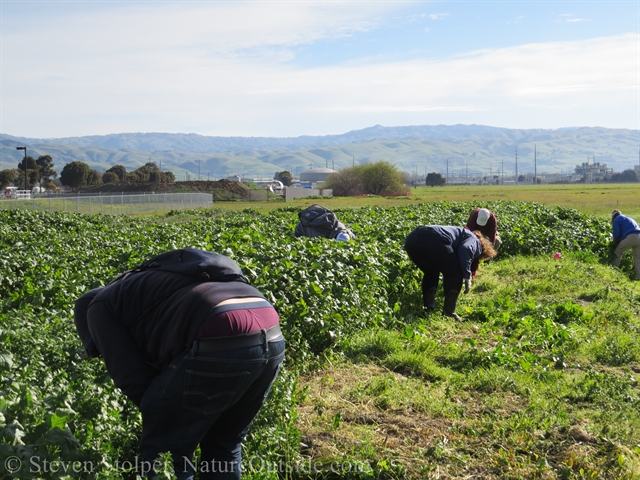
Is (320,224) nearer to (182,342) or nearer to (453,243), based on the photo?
(453,243)

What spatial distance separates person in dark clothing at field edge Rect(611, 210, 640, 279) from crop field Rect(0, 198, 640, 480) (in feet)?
10.4

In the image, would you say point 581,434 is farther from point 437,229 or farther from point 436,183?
point 436,183

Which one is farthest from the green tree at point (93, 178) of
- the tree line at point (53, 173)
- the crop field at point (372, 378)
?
the crop field at point (372, 378)

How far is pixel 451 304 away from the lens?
895 cm

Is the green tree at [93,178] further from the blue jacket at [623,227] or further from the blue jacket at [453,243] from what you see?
the blue jacket at [453,243]

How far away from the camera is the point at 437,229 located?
8742mm

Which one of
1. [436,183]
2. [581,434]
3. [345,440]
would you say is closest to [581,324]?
[581,434]

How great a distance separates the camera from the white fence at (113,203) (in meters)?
37.7

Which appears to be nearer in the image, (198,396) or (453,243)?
(198,396)

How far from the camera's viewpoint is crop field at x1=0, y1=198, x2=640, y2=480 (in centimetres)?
389

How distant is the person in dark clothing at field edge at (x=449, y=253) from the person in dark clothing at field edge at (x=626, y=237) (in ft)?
23.3

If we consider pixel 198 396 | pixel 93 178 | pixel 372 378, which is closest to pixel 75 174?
pixel 93 178

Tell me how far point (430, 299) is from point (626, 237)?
24.3ft

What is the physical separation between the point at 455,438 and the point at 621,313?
215 inches
